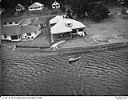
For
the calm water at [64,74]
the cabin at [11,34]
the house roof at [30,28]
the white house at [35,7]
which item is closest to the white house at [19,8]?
the white house at [35,7]

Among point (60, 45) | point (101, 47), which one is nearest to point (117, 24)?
point (101, 47)

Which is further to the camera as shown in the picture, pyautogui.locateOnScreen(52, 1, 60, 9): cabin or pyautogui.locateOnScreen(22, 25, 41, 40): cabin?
pyautogui.locateOnScreen(52, 1, 60, 9): cabin

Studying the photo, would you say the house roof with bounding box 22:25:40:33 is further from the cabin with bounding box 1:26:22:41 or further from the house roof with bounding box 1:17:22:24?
the house roof with bounding box 1:17:22:24

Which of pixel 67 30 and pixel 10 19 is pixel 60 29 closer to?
pixel 67 30

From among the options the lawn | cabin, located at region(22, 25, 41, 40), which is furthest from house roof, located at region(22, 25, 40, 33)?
the lawn

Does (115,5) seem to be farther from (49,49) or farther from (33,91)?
(33,91)

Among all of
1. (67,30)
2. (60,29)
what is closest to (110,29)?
(67,30)

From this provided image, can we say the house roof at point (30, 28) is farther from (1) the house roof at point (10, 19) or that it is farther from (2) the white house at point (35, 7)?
(2) the white house at point (35, 7)
